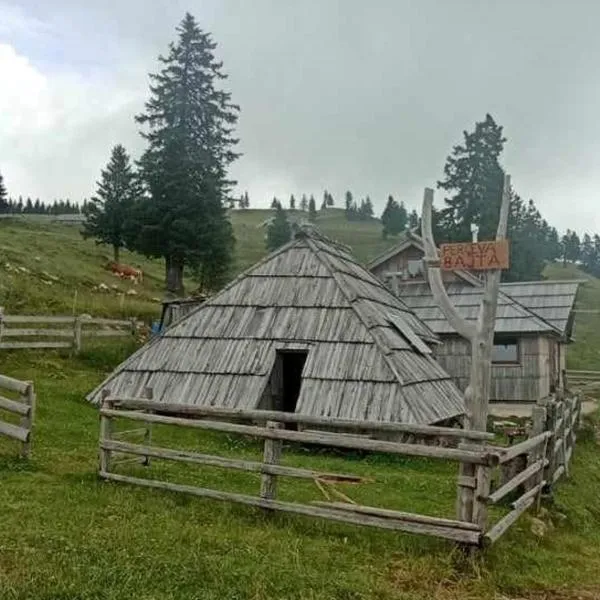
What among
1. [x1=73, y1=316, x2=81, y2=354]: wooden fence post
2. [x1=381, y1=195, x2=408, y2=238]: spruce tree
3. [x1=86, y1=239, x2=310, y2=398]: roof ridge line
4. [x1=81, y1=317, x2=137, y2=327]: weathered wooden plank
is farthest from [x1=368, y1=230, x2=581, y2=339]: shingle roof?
[x1=381, y1=195, x2=408, y2=238]: spruce tree

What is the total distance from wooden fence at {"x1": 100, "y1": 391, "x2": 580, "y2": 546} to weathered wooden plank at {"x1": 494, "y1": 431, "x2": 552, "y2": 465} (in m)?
0.02

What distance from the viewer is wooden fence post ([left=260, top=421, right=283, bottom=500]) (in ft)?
27.4

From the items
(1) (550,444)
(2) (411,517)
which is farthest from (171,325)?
(2) (411,517)

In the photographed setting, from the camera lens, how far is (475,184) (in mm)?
46938

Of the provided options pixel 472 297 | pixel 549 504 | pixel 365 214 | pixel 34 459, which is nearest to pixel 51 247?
pixel 472 297

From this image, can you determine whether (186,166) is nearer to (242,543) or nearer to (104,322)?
(104,322)

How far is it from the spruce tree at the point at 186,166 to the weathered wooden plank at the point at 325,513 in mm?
24894

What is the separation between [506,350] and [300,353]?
1369 centimetres

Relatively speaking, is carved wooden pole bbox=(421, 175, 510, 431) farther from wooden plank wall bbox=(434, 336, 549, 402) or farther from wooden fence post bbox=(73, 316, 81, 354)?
wooden plank wall bbox=(434, 336, 549, 402)

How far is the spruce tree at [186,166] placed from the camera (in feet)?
110

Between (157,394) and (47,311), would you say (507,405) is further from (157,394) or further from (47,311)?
(47,311)

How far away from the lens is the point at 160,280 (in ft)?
169

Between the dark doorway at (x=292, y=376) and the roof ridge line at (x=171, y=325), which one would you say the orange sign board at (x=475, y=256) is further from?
the dark doorway at (x=292, y=376)

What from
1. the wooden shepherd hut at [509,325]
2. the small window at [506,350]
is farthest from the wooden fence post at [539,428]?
the small window at [506,350]
